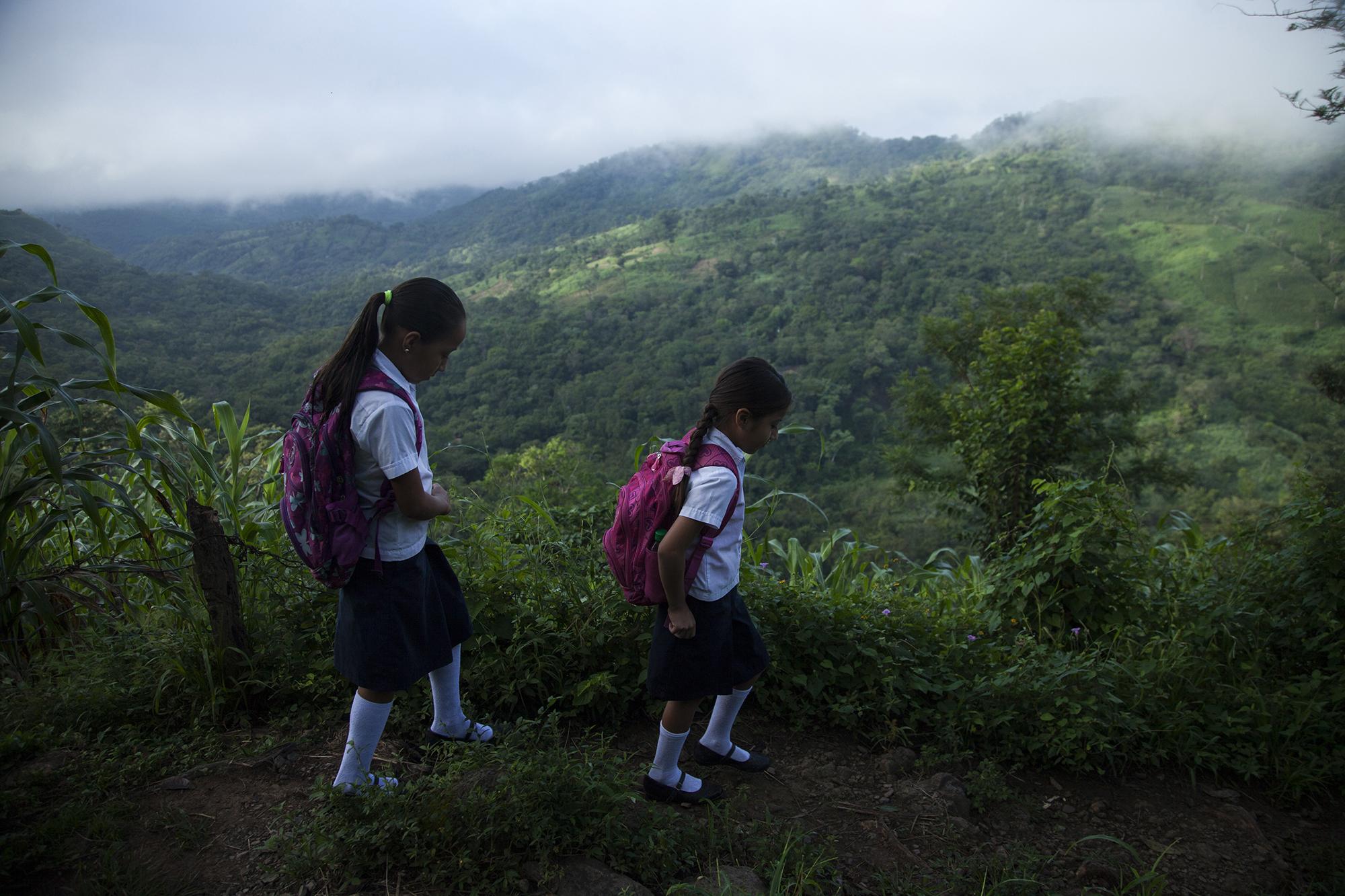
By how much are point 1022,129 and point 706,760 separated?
118936mm

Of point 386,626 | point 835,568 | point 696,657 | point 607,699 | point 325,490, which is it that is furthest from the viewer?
point 835,568

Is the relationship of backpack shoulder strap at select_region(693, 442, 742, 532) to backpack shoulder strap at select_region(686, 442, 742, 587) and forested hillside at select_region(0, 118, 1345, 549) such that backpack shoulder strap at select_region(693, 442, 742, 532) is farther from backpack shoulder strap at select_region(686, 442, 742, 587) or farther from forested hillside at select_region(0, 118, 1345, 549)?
forested hillside at select_region(0, 118, 1345, 549)

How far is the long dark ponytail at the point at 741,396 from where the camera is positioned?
5.68 ft

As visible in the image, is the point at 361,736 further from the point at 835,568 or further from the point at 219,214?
the point at 219,214

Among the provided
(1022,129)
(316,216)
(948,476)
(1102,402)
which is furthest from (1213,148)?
(316,216)

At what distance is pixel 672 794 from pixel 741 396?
977mm

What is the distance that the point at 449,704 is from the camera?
194 centimetres

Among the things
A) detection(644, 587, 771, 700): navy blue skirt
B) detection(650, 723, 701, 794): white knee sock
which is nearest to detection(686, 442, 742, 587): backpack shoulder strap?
detection(644, 587, 771, 700): navy blue skirt

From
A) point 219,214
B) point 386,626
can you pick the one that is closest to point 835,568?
point 386,626

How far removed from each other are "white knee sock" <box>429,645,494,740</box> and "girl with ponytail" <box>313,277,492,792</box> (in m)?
0.16

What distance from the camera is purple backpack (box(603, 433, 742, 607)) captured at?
1.72m

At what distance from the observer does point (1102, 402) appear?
61.3 ft

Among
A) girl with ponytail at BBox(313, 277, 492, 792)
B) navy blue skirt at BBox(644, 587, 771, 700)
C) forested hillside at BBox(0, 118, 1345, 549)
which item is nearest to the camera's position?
girl with ponytail at BBox(313, 277, 492, 792)

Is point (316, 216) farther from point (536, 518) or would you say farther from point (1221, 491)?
point (536, 518)
